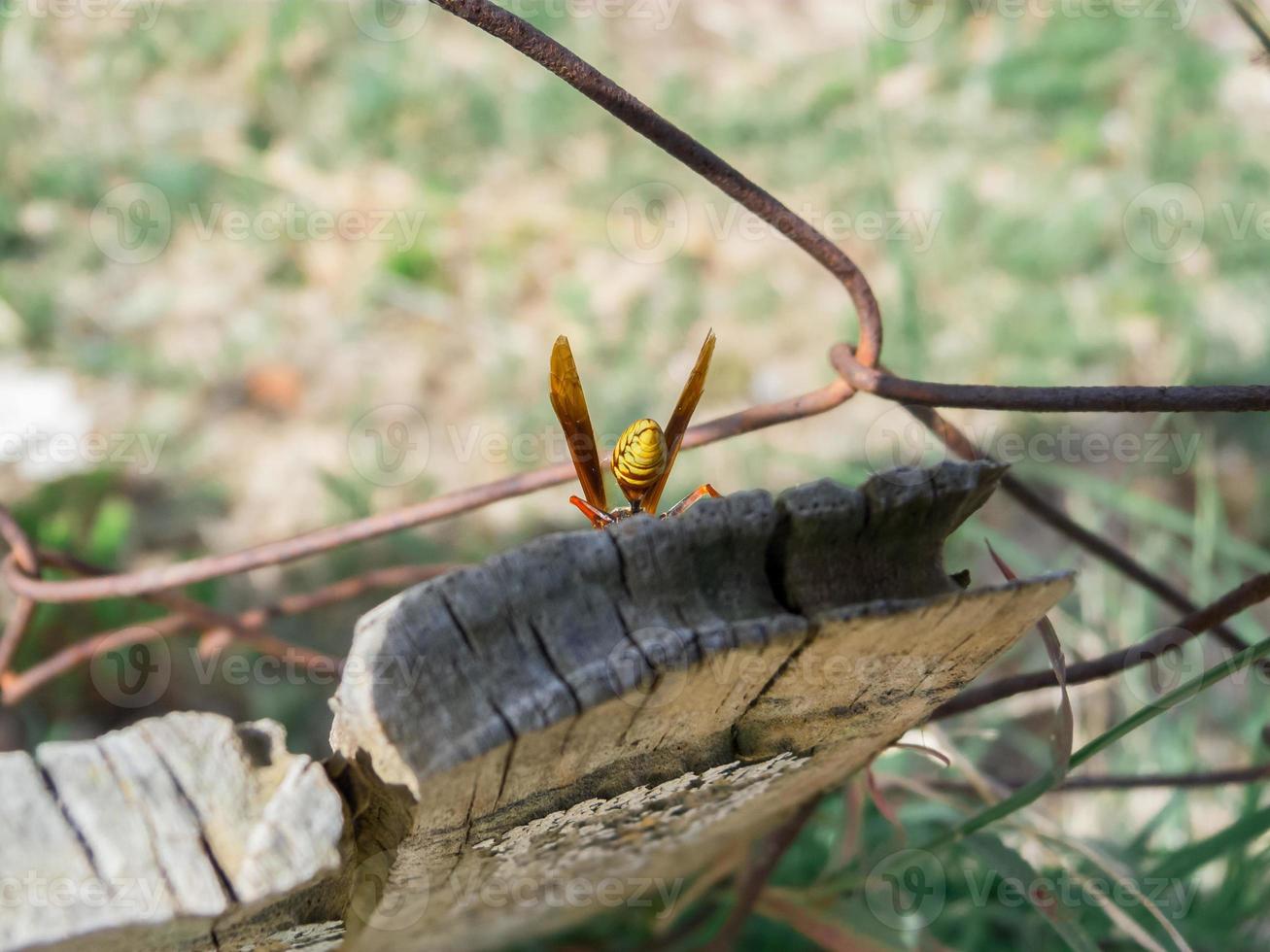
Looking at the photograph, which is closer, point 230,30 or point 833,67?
point 230,30

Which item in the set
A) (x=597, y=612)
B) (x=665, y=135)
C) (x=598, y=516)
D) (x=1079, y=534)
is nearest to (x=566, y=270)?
(x=1079, y=534)

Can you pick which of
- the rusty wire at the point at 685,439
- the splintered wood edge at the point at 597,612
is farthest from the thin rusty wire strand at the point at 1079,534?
the splintered wood edge at the point at 597,612

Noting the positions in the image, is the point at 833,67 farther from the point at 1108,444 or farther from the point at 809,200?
the point at 1108,444

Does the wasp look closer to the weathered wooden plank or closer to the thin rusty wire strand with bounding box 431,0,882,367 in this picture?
the thin rusty wire strand with bounding box 431,0,882,367

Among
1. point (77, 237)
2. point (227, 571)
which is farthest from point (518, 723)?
point (77, 237)

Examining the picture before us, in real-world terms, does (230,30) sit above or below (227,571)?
above

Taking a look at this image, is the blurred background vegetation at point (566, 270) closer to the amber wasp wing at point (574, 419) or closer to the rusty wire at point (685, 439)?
the rusty wire at point (685, 439)
